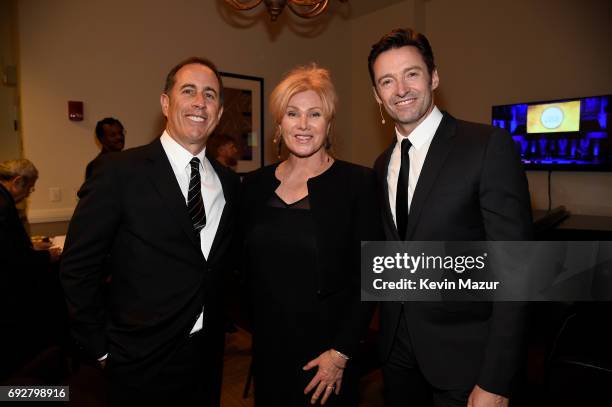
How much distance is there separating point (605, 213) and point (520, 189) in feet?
12.4

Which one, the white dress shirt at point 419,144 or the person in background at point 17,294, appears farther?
the person in background at point 17,294

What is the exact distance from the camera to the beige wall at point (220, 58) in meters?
4.23

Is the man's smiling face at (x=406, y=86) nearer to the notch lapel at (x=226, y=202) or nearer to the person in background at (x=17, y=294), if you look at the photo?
the notch lapel at (x=226, y=202)

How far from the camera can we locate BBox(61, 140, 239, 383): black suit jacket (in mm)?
1502

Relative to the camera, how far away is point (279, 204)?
71.8 inches

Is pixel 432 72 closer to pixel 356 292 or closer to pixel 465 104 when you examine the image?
pixel 356 292

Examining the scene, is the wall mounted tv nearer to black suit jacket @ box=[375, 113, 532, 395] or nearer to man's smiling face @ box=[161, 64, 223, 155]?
black suit jacket @ box=[375, 113, 532, 395]

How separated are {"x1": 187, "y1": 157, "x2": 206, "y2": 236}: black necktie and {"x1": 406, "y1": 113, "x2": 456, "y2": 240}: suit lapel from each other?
31.1 inches

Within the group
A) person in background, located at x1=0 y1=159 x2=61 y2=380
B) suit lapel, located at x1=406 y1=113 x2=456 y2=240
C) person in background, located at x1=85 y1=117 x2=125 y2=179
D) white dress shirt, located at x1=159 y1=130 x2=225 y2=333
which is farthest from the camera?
person in background, located at x1=85 y1=117 x2=125 y2=179

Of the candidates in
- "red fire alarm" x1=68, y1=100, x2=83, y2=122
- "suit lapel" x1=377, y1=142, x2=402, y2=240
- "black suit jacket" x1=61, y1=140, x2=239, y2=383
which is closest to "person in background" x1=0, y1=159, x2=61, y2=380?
"black suit jacket" x1=61, y1=140, x2=239, y2=383

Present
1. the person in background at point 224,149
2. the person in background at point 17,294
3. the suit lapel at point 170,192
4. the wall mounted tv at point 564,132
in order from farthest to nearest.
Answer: the person in background at point 224,149
the wall mounted tv at point 564,132
the person in background at point 17,294
the suit lapel at point 170,192

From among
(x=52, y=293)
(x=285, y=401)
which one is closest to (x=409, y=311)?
(x=285, y=401)

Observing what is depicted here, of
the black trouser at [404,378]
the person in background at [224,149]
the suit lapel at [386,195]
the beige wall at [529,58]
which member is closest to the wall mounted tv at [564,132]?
the beige wall at [529,58]

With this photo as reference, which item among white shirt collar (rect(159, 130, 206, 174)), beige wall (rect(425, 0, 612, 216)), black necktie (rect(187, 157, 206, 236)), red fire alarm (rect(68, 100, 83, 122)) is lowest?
black necktie (rect(187, 157, 206, 236))
